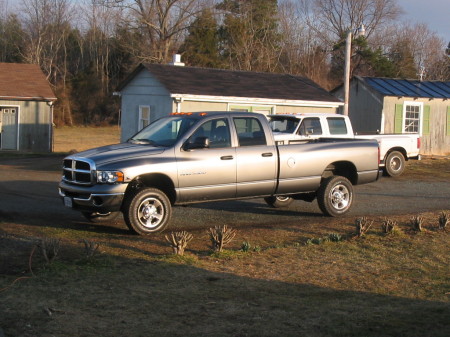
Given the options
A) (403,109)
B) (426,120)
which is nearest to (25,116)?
(403,109)

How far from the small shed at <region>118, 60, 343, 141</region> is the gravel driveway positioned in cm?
566

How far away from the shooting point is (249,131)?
35.8 feet

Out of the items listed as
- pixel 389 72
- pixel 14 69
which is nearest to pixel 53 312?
pixel 14 69

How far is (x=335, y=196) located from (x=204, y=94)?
1102cm

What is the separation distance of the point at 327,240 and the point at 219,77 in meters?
15.9

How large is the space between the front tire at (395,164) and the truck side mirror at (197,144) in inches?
442

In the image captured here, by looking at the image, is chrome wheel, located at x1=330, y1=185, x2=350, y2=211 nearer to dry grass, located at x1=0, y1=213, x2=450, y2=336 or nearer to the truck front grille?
dry grass, located at x1=0, y1=213, x2=450, y2=336

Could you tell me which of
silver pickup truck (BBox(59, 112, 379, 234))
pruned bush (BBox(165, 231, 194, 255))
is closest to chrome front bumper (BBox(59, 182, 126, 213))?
silver pickup truck (BBox(59, 112, 379, 234))

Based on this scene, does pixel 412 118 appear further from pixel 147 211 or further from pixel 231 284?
pixel 231 284

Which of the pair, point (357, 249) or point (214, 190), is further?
point (214, 190)

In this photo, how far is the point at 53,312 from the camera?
5969mm

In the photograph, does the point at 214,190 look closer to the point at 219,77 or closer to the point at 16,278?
the point at 16,278

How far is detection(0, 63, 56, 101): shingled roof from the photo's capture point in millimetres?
28609

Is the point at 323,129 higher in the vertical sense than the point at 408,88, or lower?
lower
